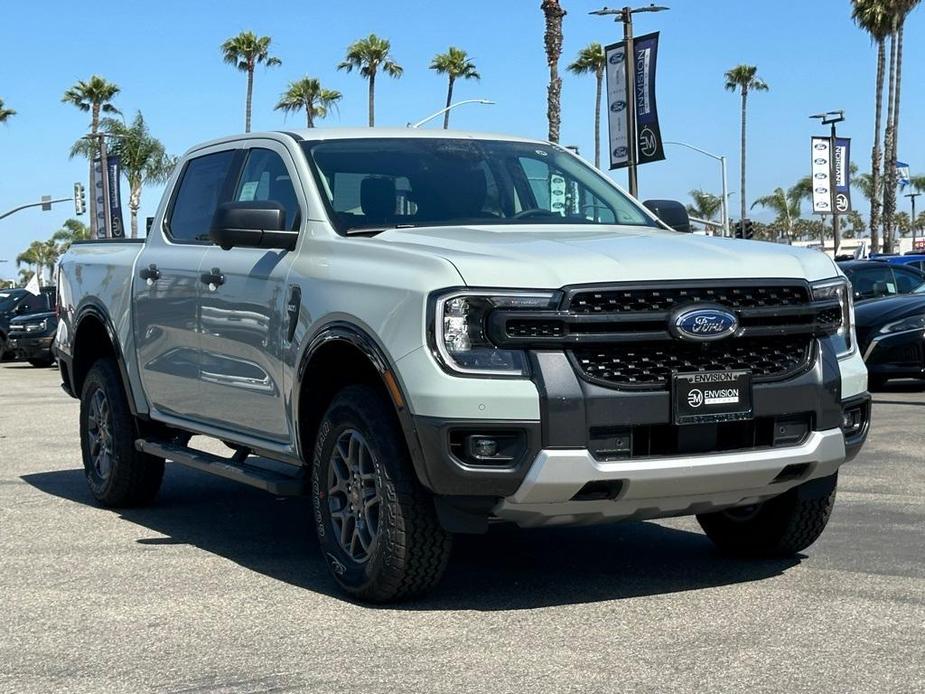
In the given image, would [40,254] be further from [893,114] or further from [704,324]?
[704,324]

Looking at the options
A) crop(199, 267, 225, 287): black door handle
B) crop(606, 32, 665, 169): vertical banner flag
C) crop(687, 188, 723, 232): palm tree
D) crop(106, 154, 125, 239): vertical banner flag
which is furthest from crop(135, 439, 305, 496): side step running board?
crop(687, 188, 723, 232): palm tree

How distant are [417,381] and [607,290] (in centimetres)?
76

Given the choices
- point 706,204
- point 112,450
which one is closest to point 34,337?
point 112,450

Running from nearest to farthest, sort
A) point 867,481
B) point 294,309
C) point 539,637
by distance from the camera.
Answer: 1. point 539,637
2. point 294,309
3. point 867,481

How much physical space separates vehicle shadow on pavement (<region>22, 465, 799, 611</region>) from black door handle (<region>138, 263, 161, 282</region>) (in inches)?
52.9

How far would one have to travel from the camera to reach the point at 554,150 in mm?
7664

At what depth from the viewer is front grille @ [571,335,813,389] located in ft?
17.5

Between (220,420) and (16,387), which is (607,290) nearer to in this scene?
(220,420)

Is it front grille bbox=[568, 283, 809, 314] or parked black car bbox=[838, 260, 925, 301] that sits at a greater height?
front grille bbox=[568, 283, 809, 314]

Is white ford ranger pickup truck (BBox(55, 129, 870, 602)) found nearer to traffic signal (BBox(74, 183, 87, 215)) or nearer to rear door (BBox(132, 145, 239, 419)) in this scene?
rear door (BBox(132, 145, 239, 419))

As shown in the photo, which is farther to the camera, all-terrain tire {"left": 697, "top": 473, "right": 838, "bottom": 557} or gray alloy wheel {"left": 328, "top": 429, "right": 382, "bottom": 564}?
all-terrain tire {"left": 697, "top": 473, "right": 838, "bottom": 557}

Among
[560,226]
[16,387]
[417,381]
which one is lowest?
[16,387]

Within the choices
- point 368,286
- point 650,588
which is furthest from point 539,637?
point 368,286

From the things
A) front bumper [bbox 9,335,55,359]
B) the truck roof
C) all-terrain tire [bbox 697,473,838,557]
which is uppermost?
the truck roof
